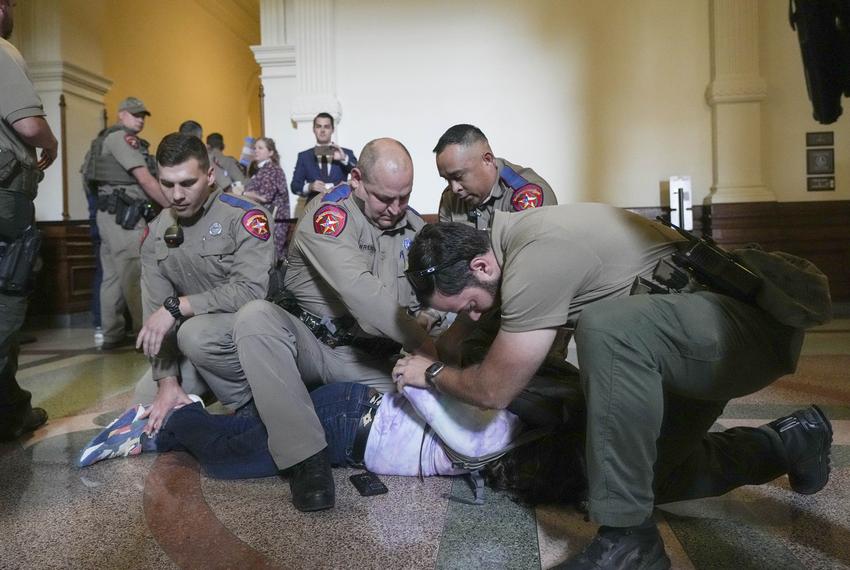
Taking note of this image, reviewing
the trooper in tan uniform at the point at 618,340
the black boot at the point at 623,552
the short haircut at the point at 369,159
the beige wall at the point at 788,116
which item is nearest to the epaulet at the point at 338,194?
the short haircut at the point at 369,159

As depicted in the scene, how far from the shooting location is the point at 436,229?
1450 mm

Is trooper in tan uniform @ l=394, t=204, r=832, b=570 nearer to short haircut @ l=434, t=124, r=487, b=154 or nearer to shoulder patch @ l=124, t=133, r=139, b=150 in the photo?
short haircut @ l=434, t=124, r=487, b=154

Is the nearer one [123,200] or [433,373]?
[433,373]

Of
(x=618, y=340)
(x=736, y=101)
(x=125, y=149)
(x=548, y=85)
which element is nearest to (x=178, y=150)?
(x=618, y=340)

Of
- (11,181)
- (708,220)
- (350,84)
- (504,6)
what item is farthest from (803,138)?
(11,181)

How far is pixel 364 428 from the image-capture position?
1.89m

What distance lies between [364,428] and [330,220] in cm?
65

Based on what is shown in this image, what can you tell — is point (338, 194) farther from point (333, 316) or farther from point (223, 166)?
point (223, 166)

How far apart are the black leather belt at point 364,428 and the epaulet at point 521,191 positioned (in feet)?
3.46

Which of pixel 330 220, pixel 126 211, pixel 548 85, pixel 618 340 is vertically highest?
pixel 548 85

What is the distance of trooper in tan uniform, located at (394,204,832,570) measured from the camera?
3.92ft

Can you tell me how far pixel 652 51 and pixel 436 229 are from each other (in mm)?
4592

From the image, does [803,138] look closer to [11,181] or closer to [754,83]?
[754,83]

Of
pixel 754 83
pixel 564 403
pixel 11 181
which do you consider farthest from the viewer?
pixel 754 83
